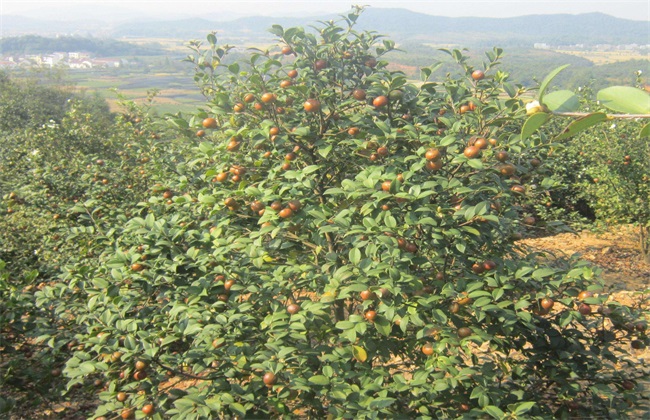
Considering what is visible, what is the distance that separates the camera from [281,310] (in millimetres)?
2043

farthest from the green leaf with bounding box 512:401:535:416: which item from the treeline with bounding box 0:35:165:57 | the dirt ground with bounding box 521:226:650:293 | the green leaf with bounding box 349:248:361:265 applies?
the treeline with bounding box 0:35:165:57

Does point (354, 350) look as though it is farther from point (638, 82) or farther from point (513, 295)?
point (638, 82)

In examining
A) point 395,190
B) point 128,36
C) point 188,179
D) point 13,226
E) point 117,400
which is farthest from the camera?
point 128,36

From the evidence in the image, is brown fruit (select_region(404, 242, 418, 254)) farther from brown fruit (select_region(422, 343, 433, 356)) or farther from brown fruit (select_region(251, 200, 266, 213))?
brown fruit (select_region(251, 200, 266, 213))

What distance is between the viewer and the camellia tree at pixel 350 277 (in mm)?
A: 1884

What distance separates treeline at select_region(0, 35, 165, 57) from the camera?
130 ft

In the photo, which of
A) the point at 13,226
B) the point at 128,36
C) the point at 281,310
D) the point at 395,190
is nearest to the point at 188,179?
the point at 281,310

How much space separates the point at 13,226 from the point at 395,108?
158 inches

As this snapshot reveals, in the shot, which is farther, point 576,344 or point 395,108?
point 395,108

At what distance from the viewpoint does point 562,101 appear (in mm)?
629

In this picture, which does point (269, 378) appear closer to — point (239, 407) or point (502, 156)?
point (239, 407)

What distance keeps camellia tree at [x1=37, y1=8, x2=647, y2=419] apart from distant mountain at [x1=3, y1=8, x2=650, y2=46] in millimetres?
36053

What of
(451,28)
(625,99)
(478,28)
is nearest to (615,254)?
(625,99)

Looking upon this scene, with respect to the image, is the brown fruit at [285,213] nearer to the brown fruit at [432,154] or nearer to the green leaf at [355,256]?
the green leaf at [355,256]
